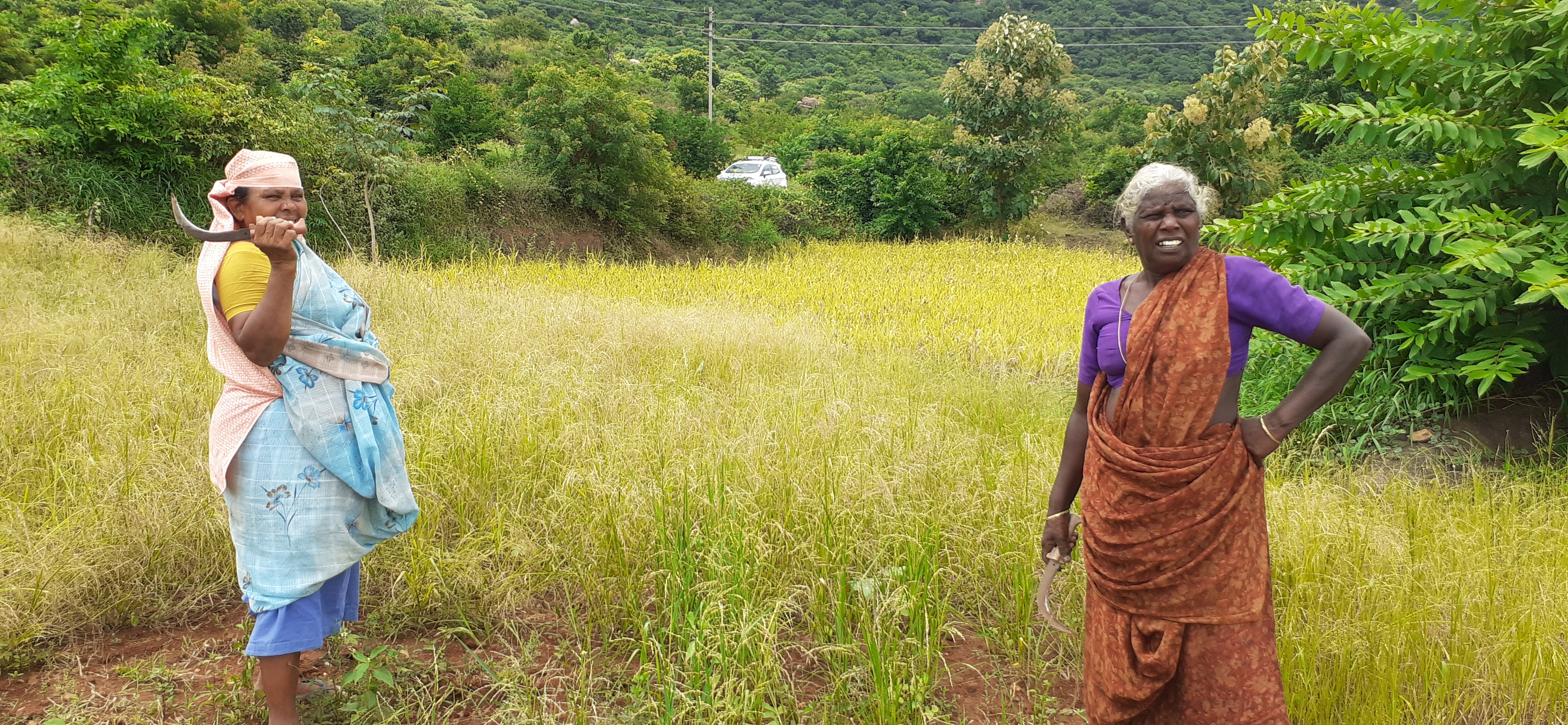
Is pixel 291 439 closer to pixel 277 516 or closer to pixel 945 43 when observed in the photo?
pixel 277 516

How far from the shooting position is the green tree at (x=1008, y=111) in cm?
1827

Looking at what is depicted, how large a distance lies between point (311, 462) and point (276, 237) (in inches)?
23.8

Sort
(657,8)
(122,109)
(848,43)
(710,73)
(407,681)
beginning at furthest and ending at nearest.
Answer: (848,43)
(657,8)
(710,73)
(122,109)
(407,681)

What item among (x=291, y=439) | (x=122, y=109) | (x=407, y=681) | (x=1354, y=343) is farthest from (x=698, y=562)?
(x=122, y=109)

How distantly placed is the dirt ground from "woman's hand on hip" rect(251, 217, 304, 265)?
127 centimetres

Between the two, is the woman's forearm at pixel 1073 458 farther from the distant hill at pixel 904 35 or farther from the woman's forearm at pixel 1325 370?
the distant hill at pixel 904 35

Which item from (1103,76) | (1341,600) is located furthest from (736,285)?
(1103,76)

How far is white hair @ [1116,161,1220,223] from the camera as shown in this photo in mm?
1907

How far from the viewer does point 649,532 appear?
312cm

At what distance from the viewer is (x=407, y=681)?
2525mm

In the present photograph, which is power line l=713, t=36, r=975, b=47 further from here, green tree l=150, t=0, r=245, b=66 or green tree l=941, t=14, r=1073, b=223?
green tree l=150, t=0, r=245, b=66

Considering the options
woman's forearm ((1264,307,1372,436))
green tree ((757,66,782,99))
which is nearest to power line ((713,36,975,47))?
green tree ((757,66,782,99))

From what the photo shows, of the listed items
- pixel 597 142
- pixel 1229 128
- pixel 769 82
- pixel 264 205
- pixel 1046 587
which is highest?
pixel 769 82

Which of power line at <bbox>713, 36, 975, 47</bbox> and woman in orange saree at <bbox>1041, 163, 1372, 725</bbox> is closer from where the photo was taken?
woman in orange saree at <bbox>1041, 163, 1372, 725</bbox>
